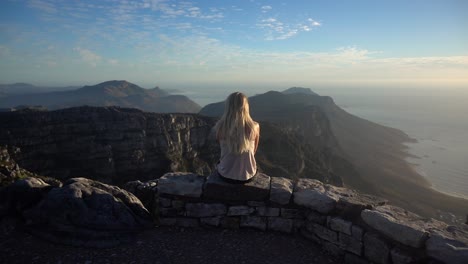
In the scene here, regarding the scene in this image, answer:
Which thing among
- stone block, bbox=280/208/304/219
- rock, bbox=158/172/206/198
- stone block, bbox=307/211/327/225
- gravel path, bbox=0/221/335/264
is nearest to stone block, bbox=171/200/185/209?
rock, bbox=158/172/206/198

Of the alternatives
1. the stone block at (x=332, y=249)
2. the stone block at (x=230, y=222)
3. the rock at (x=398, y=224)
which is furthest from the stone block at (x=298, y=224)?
the rock at (x=398, y=224)

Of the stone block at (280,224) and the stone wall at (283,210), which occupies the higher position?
the stone wall at (283,210)

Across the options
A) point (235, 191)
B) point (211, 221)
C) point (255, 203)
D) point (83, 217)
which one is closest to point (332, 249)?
point (255, 203)

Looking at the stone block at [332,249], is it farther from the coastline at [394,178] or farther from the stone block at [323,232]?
the coastline at [394,178]

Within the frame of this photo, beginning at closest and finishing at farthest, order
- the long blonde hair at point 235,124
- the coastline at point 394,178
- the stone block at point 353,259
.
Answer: the stone block at point 353,259 → the long blonde hair at point 235,124 → the coastline at point 394,178

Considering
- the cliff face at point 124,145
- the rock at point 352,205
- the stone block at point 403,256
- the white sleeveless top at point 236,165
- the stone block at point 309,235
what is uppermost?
the white sleeveless top at point 236,165

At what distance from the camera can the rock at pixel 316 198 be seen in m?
7.76

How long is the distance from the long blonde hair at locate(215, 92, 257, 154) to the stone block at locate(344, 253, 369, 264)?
11.6ft

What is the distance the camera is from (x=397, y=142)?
193250 millimetres

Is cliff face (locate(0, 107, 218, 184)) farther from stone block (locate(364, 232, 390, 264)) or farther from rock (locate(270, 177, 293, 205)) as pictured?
stone block (locate(364, 232, 390, 264))

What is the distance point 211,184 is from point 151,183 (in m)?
2.25

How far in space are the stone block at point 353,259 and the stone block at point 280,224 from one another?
5.01 feet

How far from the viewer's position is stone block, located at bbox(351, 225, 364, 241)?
277 inches

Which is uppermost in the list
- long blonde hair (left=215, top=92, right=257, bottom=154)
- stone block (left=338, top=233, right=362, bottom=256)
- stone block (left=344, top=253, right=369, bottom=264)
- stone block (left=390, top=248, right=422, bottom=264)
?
long blonde hair (left=215, top=92, right=257, bottom=154)
